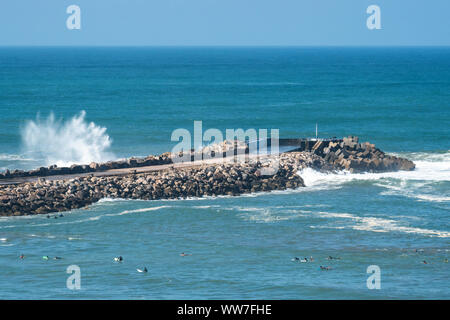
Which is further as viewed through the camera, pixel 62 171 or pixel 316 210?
pixel 62 171

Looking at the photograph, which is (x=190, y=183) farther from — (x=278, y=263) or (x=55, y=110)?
(x=55, y=110)

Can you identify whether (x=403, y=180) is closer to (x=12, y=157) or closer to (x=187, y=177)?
(x=187, y=177)

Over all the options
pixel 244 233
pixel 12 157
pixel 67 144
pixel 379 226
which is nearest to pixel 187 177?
pixel 244 233

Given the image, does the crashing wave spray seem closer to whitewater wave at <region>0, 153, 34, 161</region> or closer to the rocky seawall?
whitewater wave at <region>0, 153, 34, 161</region>

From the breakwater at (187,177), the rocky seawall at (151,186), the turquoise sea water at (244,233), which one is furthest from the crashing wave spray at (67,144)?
the rocky seawall at (151,186)

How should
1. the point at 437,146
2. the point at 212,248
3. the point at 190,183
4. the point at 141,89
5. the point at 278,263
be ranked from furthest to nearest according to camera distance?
the point at 141,89
the point at 437,146
the point at 190,183
the point at 212,248
the point at 278,263

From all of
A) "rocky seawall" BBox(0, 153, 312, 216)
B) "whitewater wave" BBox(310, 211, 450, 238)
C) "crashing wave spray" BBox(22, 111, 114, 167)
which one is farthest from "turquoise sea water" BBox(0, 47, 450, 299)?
"rocky seawall" BBox(0, 153, 312, 216)
